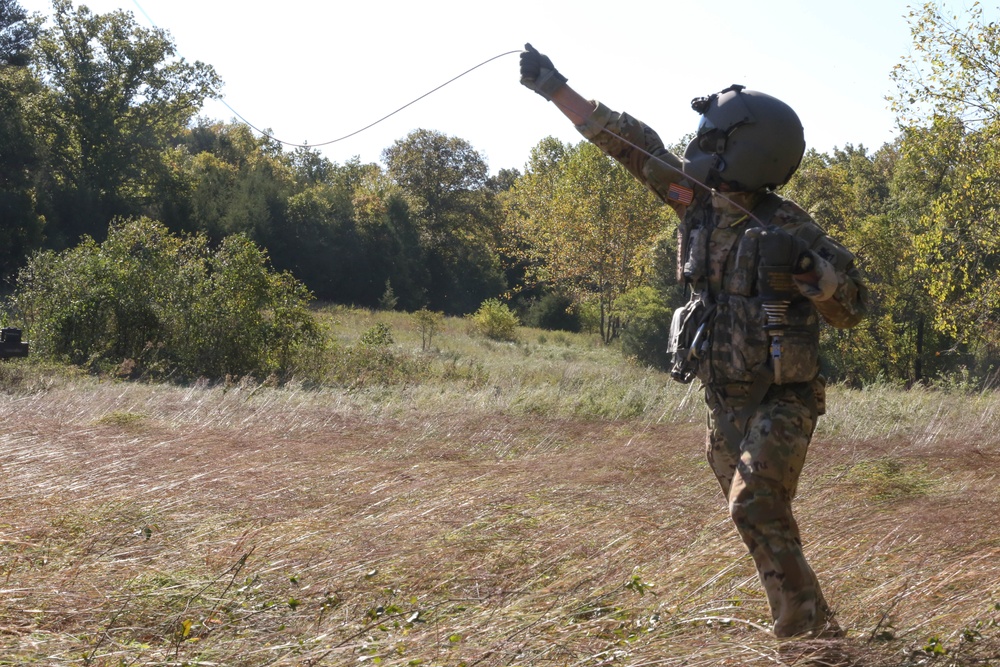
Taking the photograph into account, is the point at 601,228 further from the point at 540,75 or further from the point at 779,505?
the point at 779,505

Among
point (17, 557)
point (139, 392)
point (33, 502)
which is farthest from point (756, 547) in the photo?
point (139, 392)

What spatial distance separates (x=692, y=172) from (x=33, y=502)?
144 inches

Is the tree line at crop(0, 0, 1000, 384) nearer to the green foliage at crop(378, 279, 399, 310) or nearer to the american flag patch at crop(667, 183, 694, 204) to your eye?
the green foliage at crop(378, 279, 399, 310)

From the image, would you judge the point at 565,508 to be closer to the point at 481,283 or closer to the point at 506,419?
the point at 506,419

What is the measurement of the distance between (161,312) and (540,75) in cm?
1406

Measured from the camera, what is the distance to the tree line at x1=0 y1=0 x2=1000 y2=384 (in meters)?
27.1

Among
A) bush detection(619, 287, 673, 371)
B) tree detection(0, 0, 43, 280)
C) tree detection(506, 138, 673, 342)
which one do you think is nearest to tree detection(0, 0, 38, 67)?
tree detection(0, 0, 43, 280)

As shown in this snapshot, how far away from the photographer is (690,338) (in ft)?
13.4

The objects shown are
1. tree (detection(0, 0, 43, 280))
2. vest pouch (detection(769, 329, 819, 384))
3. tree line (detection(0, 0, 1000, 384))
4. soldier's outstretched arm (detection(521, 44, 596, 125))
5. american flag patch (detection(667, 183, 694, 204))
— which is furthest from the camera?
tree (detection(0, 0, 43, 280))

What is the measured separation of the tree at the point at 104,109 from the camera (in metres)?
40.6

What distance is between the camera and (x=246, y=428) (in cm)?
882

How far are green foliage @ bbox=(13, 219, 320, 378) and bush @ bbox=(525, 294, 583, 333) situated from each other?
96.9 ft

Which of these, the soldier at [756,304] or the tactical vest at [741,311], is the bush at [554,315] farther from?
the tactical vest at [741,311]

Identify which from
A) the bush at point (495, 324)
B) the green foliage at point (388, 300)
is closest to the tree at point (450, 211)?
the green foliage at point (388, 300)
